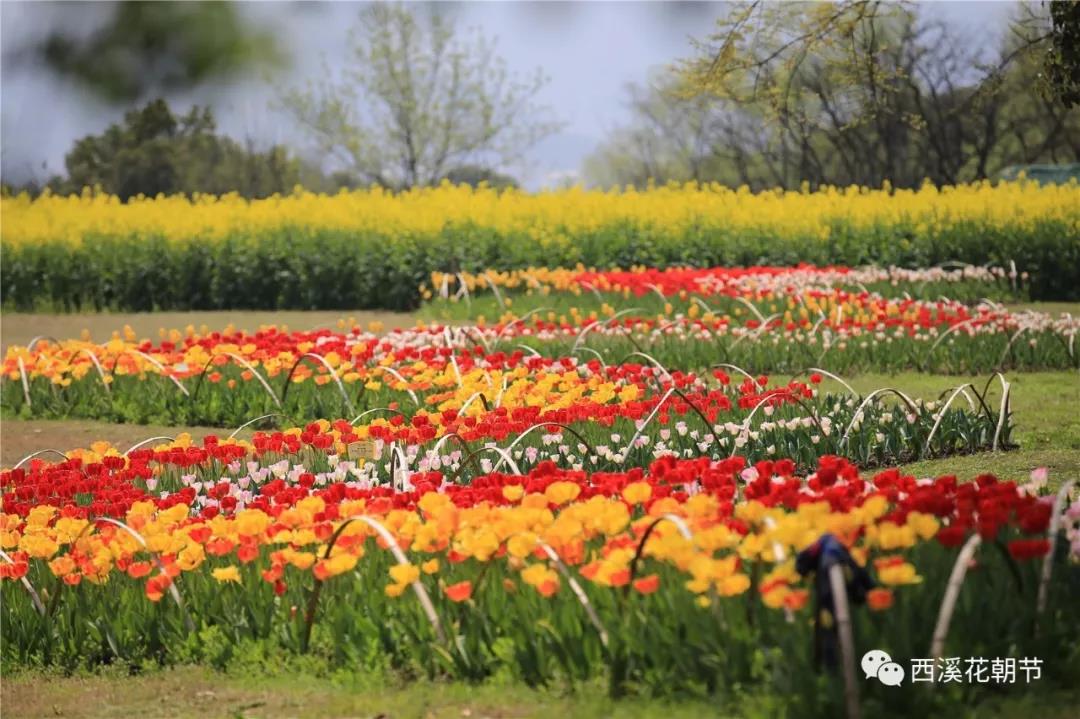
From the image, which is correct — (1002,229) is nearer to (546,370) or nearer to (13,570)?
(546,370)

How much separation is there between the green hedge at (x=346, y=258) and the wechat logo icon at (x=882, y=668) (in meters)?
14.3

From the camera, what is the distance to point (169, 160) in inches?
1431

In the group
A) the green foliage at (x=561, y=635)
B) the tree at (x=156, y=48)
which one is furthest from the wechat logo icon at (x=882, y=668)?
the tree at (x=156, y=48)

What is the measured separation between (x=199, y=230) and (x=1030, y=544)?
1634 centimetres

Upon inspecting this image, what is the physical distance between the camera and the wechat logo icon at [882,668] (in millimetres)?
→ 3416

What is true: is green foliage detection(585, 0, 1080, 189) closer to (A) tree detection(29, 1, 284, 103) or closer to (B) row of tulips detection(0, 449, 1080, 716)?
(A) tree detection(29, 1, 284, 103)

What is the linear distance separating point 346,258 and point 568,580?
14.2 meters

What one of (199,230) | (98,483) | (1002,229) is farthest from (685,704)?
(199,230)

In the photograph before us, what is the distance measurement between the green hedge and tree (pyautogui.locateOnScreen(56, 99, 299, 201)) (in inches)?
700

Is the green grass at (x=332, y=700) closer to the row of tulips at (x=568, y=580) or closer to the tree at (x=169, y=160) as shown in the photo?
the row of tulips at (x=568, y=580)

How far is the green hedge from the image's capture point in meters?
17.7

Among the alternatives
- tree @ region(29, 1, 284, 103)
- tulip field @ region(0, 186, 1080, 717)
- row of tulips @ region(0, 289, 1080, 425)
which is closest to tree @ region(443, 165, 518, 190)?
row of tulips @ region(0, 289, 1080, 425)

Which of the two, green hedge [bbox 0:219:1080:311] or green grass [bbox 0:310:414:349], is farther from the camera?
green hedge [bbox 0:219:1080:311]

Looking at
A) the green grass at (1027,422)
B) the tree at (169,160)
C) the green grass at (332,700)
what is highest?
the tree at (169,160)
